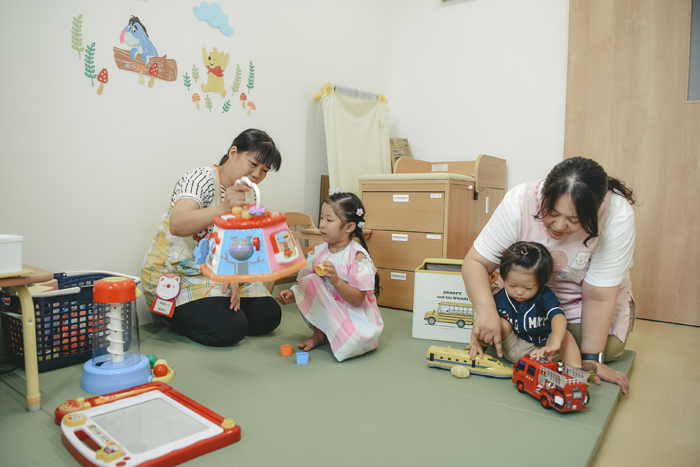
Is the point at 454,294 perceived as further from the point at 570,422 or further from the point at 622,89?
the point at 622,89

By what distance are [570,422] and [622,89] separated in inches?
85.0

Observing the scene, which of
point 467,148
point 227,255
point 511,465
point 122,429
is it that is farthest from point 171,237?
point 467,148

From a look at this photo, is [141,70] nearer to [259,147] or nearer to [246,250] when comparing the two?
[259,147]

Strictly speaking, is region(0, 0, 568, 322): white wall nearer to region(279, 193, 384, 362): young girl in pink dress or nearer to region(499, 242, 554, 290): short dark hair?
region(279, 193, 384, 362): young girl in pink dress

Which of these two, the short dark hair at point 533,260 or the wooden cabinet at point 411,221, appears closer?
the short dark hair at point 533,260

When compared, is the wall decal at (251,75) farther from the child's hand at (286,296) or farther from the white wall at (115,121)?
the child's hand at (286,296)

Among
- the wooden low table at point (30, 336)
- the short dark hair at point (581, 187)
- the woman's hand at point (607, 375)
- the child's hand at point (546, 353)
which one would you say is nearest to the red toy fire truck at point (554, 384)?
the child's hand at point (546, 353)

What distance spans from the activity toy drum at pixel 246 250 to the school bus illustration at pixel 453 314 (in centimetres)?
91

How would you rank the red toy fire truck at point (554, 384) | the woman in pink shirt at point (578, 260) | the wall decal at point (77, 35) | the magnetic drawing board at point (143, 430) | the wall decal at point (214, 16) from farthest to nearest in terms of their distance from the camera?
the wall decal at point (214, 16)
the wall decal at point (77, 35)
the woman in pink shirt at point (578, 260)
the red toy fire truck at point (554, 384)
the magnetic drawing board at point (143, 430)

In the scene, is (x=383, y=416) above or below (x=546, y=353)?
below

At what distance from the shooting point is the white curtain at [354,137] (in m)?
2.88

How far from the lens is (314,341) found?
1.84 metres

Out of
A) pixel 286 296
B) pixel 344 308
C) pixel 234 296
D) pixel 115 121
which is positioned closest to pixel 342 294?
pixel 344 308

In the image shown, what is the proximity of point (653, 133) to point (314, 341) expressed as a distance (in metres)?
2.20
